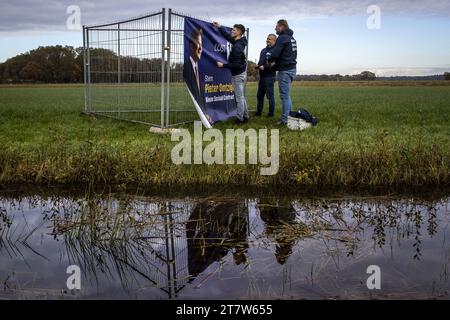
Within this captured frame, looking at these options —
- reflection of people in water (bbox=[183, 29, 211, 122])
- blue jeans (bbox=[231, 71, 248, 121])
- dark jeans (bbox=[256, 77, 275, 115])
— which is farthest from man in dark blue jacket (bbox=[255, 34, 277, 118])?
reflection of people in water (bbox=[183, 29, 211, 122])

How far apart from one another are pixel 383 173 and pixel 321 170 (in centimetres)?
100

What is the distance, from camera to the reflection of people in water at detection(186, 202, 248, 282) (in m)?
4.84

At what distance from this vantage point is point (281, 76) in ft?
40.0

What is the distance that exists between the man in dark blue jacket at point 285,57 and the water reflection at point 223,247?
5.50 metres

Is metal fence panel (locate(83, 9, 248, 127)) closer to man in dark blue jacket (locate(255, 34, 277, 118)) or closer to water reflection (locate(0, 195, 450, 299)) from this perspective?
man in dark blue jacket (locate(255, 34, 277, 118))

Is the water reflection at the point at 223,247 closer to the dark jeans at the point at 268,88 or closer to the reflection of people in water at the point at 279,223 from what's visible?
the reflection of people in water at the point at 279,223

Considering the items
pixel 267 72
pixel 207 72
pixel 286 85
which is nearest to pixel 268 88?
pixel 267 72

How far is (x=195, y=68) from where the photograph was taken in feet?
Result: 37.2

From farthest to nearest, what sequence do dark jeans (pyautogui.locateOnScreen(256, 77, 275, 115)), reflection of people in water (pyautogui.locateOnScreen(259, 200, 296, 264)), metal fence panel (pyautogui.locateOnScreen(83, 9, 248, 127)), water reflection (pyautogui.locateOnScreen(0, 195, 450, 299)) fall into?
dark jeans (pyautogui.locateOnScreen(256, 77, 275, 115)) → metal fence panel (pyautogui.locateOnScreen(83, 9, 248, 127)) → reflection of people in water (pyautogui.locateOnScreen(259, 200, 296, 264)) → water reflection (pyautogui.locateOnScreen(0, 195, 450, 299))

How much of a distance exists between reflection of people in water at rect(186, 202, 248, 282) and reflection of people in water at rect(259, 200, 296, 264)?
271mm

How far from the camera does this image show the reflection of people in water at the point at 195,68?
435 inches

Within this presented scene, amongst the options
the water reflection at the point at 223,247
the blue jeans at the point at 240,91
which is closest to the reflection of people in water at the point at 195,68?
the blue jeans at the point at 240,91

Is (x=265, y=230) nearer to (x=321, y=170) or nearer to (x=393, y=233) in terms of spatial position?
(x=393, y=233)
